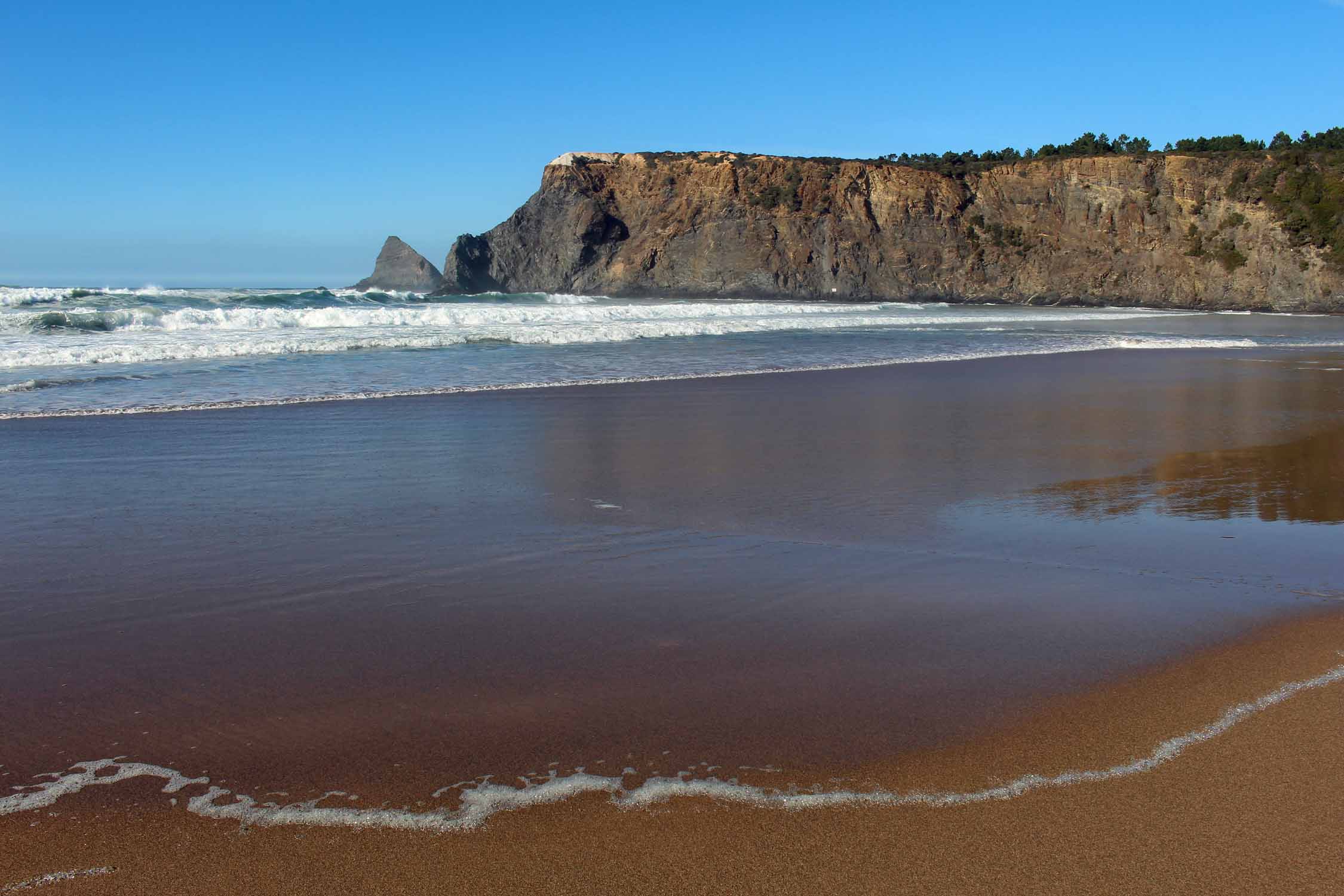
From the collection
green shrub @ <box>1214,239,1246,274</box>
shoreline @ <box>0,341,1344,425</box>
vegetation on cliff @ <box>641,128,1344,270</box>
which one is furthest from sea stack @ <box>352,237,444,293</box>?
shoreline @ <box>0,341,1344,425</box>

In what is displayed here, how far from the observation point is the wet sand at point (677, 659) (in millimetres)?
2410

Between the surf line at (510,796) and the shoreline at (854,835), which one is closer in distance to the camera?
the shoreline at (854,835)

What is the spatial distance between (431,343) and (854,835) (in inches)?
719

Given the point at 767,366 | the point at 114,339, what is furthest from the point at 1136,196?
the point at 114,339

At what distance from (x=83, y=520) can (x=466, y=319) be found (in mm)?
24763

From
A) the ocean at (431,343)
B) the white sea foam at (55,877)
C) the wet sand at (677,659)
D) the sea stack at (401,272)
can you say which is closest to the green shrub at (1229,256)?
the ocean at (431,343)

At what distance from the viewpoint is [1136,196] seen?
5859cm

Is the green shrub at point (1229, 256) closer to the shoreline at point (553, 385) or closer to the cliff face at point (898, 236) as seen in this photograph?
the cliff face at point (898, 236)

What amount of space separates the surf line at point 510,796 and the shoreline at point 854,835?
0.08 ft

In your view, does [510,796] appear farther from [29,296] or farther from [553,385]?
[29,296]

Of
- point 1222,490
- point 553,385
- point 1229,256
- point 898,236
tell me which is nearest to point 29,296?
point 553,385

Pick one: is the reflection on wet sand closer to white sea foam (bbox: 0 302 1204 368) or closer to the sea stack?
white sea foam (bbox: 0 302 1204 368)

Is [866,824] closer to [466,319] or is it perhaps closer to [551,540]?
[551,540]

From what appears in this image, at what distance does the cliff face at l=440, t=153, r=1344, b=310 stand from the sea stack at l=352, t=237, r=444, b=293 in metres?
1.37
